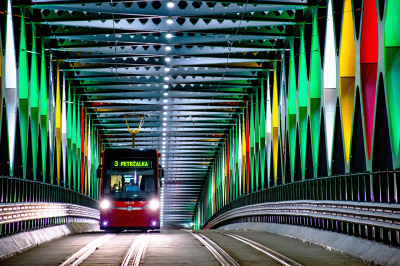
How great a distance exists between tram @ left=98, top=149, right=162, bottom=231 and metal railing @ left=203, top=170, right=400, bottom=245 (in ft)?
15.4

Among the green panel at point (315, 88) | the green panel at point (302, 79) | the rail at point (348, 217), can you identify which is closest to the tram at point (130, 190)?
the rail at point (348, 217)

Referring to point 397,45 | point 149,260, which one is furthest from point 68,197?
point 397,45

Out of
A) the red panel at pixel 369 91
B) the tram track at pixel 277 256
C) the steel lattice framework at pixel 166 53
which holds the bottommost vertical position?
the tram track at pixel 277 256

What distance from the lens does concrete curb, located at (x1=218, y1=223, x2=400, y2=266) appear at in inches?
369

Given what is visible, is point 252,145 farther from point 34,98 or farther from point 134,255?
point 134,255

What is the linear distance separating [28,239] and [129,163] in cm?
810

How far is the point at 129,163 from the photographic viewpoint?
2195 cm

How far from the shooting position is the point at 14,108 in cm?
1703

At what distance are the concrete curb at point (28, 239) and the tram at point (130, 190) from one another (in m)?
1.77

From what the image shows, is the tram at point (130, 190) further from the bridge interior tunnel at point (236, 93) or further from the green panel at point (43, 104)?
the green panel at point (43, 104)

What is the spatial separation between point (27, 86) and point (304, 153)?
9.40 meters

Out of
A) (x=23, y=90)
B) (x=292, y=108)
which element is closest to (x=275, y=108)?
(x=292, y=108)

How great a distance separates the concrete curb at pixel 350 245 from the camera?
9.38m

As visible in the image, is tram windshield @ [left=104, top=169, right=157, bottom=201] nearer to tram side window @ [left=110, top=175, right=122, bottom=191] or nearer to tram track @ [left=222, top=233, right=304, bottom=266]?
tram side window @ [left=110, top=175, right=122, bottom=191]
